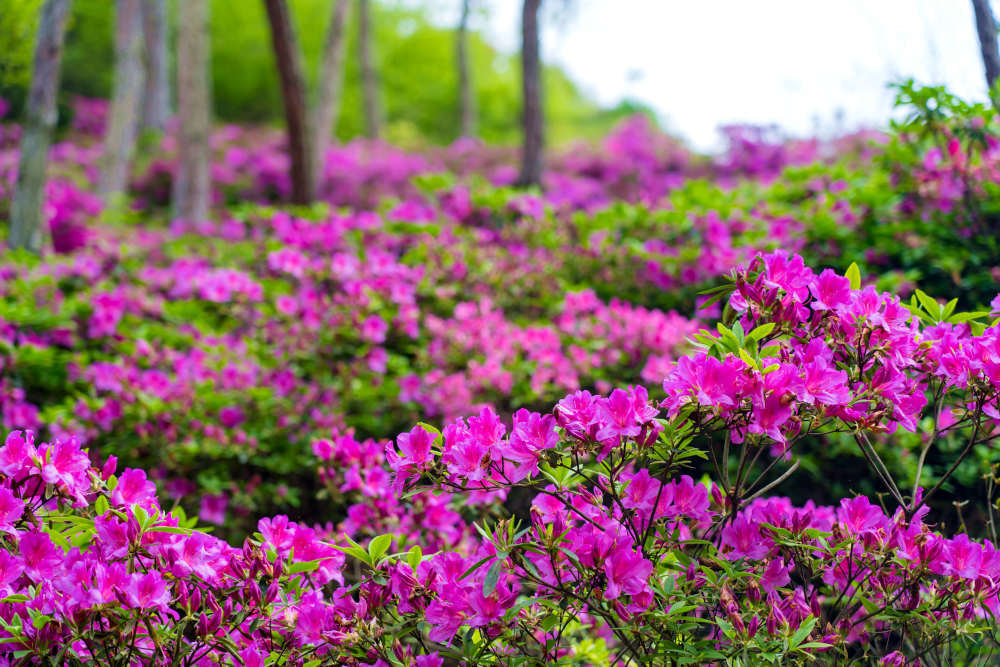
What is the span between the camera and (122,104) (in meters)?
10.3

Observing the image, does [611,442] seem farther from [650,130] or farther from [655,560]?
[650,130]

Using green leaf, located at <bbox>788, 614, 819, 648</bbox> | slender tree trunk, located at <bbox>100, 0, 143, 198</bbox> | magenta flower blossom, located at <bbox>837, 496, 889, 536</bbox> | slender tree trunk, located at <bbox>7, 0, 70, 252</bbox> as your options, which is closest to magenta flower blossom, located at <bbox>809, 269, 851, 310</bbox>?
magenta flower blossom, located at <bbox>837, 496, 889, 536</bbox>

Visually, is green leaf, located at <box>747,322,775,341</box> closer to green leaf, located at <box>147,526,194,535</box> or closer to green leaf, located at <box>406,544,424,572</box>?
green leaf, located at <box>406,544,424,572</box>

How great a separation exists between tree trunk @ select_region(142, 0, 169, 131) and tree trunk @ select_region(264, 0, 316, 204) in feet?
26.8

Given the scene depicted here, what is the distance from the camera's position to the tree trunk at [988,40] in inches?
129

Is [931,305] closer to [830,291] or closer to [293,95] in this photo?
[830,291]

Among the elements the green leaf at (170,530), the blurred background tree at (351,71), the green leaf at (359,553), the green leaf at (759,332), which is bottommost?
the green leaf at (359,553)

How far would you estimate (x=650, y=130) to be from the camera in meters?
11.6

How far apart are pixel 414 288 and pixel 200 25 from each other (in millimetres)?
6648

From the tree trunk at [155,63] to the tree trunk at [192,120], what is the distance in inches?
219

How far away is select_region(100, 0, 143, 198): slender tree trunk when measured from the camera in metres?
10.1

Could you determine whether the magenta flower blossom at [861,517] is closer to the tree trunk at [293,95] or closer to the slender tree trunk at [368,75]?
the tree trunk at [293,95]

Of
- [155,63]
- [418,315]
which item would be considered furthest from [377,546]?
[155,63]

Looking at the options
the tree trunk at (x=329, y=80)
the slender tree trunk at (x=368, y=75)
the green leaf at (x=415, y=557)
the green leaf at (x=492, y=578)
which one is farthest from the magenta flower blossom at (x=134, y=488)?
the slender tree trunk at (x=368, y=75)
